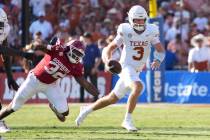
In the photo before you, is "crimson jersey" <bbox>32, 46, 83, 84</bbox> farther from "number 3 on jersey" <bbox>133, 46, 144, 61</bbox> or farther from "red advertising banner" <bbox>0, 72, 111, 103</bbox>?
"red advertising banner" <bbox>0, 72, 111, 103</bbox>

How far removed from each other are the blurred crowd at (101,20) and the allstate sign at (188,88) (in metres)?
1.74

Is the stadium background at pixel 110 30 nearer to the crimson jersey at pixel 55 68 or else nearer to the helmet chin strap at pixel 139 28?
the helmet chin strap at pixel 139 28

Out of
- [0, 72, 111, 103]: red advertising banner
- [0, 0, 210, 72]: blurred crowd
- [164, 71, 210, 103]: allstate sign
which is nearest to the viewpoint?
[164, 71, 210, 103]: allstate sign

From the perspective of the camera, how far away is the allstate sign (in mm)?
20188

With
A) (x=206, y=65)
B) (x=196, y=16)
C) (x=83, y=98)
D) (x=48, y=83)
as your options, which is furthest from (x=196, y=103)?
(x=48, y=83)

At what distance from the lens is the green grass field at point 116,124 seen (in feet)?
37.3

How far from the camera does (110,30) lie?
2323 cm

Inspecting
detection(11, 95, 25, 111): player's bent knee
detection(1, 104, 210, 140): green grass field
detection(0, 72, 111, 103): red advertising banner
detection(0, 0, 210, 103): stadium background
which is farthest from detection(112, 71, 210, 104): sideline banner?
detection(11, 95, 25, 111): player's bent knee

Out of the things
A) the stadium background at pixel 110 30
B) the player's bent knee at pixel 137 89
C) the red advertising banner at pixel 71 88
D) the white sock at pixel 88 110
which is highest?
the player's bent knee at pixel 137 89

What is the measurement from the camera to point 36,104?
2047cm

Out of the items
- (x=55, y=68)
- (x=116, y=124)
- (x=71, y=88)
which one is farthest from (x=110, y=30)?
(x=55, y=68)

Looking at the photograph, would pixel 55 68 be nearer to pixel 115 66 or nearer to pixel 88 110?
pixel 115 66

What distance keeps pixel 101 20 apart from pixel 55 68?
1214 centimetres

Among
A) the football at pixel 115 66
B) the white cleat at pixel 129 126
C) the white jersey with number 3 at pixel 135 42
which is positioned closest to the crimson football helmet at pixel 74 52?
the football at pixel 115 66
